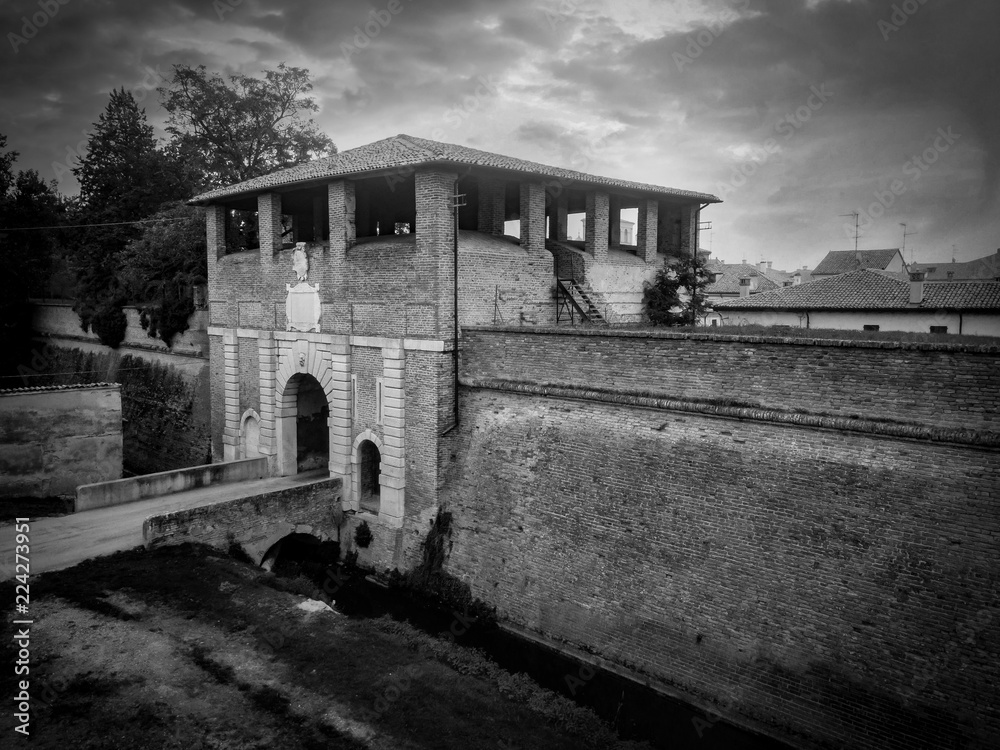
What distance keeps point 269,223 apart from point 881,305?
824 inches

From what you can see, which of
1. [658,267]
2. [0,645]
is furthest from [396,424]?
[658,267]

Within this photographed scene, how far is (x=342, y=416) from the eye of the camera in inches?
658

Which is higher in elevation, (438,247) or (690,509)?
(438,247)

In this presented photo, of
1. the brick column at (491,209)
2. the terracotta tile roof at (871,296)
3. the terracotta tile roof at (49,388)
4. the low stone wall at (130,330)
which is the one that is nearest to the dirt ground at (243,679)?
the terracotta tile roof at (49,388)

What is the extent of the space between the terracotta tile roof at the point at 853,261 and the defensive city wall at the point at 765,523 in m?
38.2

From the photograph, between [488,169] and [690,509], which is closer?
[690,509]

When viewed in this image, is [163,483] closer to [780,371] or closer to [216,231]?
[216,231]

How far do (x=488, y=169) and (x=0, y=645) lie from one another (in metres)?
11.3

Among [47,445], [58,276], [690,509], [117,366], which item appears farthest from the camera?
[58,276]

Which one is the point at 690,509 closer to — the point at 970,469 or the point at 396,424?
the point at 970,469

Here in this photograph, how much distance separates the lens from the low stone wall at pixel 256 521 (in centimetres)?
1305

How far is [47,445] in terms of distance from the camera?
1670 cm

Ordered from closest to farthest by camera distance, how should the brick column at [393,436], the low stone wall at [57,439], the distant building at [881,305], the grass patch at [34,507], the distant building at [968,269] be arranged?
the grass patch at [34,507]
the brick column at [393,436]
the low stone wall at [57,439]
the distant building at [881,305]
the distant building at [968,269]

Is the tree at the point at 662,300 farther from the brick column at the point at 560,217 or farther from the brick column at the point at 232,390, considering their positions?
the brick column at the point at 232,390
